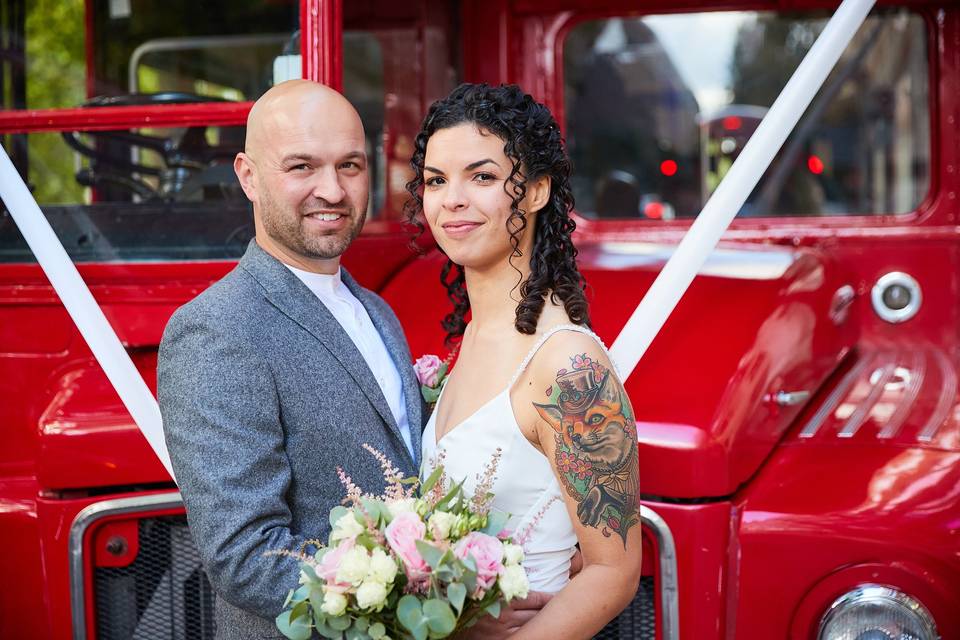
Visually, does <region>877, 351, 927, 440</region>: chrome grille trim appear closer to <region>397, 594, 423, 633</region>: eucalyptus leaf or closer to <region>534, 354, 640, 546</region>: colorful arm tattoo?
<region>534, 354, 640, 546</region>: colorful arm tattoo

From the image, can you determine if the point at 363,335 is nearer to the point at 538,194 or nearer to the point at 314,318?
the point at 314,318

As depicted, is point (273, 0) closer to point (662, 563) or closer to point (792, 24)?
point (792, 24)

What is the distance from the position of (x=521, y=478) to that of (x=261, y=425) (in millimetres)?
421

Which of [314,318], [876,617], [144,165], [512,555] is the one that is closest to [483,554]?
[512,555]

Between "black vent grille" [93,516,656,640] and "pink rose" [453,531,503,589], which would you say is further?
"black vent grille" [93,516,656,640]

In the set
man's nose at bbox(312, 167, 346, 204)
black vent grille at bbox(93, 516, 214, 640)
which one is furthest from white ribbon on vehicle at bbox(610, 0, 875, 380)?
black vent grille at bbox(93, 516, 214, 640)

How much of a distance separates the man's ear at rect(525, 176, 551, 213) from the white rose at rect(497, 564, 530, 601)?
2.00 ft

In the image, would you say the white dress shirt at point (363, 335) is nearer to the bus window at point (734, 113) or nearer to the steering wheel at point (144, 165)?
the steering wheel at point (144, 165)

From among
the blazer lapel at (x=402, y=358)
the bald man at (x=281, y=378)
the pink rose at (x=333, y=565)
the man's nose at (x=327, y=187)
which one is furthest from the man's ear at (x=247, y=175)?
the pink rose at (x=333, y=565)

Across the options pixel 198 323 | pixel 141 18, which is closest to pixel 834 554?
pixel 198 323

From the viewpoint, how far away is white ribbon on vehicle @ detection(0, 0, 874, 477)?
2027 mm

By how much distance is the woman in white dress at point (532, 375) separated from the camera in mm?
1614

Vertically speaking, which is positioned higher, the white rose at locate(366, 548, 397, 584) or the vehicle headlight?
the white rose at locate(366, 548, 397, 584)

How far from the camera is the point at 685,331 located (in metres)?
2.38
